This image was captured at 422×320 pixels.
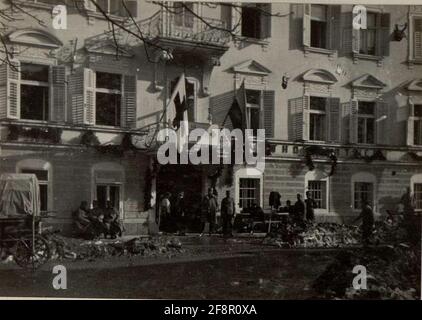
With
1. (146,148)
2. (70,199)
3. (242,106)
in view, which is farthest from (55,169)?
(242,106)

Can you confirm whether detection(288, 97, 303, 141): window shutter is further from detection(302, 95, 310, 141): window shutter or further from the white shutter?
the white shutter

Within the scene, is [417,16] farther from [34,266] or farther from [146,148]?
[34,266]

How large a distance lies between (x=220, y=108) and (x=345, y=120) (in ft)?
3.61

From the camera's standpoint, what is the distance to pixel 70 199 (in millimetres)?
4324

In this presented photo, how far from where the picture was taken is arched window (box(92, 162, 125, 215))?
4.39m

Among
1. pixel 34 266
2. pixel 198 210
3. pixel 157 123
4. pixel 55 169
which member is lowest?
pixel 34 266

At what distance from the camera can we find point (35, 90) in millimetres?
4344

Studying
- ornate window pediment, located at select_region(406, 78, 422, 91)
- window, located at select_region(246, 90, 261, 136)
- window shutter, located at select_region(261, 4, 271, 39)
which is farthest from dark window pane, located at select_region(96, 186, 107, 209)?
ornate window pediment, located at select_region(406, 78, 422, 91)

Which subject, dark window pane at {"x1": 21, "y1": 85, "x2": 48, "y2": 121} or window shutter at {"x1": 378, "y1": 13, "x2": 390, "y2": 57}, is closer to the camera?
dark window pane at {"x1": 21, "y1": 85, "x2": 48, "y2": 121}

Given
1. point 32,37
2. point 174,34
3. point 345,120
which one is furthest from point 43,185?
point 345,120

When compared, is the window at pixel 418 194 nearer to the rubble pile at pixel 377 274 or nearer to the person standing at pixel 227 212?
the rubble pile at pixel 377 274

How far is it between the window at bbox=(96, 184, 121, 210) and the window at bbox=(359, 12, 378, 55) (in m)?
2.36

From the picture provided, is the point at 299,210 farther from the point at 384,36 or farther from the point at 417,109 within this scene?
the point at 384,36

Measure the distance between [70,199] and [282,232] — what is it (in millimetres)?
1750
